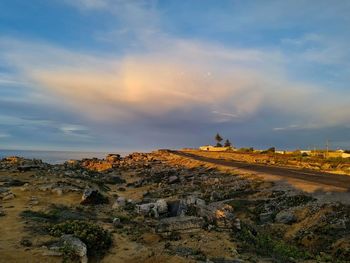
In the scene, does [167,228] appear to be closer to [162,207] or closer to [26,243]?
[162,207]

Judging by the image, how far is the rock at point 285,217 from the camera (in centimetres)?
2267

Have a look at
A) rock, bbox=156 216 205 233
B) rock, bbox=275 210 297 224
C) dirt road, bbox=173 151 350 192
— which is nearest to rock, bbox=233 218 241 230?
rock, bbox=156 216 205 233

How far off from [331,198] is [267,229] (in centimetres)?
639

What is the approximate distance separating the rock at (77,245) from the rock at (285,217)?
11.9m

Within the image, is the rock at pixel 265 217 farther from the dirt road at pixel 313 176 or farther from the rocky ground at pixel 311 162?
the rocky ground at pixel 311 162

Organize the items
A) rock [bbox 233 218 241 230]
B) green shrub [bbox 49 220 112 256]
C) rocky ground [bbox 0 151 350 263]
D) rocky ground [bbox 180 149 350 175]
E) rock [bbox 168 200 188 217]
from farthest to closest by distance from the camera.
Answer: rocky ground [bbox 180 149 350 175], rock [bbox 168 200 188 217], rock [bbox 233 218 241 230], green shrub [bbox 49 220 112 256], rocky ground [bbox 0 151 350 263]

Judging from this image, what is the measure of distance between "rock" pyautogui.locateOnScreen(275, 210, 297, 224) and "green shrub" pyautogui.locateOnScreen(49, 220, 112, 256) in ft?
33.0

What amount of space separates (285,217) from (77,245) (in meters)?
12.6

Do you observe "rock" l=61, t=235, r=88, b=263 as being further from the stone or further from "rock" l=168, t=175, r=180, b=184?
"rock" l=168, t=175, r=180, b=184

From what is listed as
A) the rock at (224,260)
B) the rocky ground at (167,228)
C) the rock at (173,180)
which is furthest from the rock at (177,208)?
the rock at (173,180)

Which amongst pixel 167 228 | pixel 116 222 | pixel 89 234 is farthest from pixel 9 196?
pixel 167 228

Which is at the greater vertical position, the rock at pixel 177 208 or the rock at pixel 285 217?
the rock at pixel 177 208

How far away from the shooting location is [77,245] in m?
15.3

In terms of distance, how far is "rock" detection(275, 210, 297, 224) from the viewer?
2267 cm
